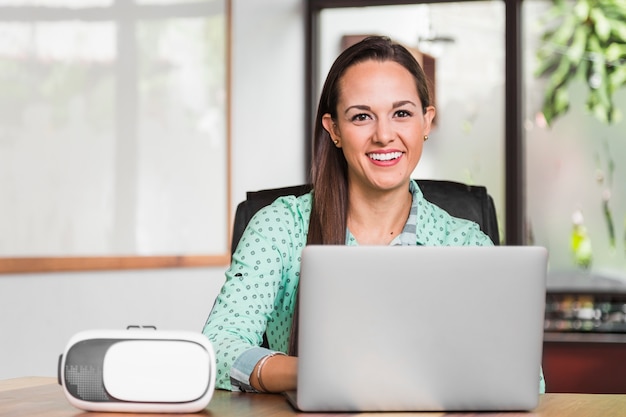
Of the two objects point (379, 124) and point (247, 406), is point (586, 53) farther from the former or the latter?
point (247, 406)

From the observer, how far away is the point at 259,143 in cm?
523

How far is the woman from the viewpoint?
2.28 m

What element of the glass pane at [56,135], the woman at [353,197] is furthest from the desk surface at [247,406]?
the glass pane at [56,135]

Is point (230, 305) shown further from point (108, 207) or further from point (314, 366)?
point (108, 207)

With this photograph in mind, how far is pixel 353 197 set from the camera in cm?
241

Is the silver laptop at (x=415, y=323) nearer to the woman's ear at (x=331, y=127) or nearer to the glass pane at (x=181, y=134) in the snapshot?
the woman's ear at (x=331, y=127)

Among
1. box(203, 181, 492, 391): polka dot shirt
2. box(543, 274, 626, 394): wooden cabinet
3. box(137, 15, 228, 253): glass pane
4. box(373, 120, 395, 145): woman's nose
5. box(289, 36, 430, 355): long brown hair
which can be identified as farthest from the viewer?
box(543, 274, 626, 394): wooden cabinet

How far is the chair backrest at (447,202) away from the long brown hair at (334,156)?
4.0 inches

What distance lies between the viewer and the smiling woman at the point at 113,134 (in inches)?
147

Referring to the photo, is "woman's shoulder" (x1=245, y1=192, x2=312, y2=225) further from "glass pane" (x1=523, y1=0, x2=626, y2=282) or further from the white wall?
"glass pane" (x1=523, y1=0, x2=626, y2=282)

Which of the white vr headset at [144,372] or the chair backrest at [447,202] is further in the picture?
the chair backrest at [447,202]

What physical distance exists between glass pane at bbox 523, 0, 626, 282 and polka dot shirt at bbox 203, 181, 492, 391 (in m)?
2.85

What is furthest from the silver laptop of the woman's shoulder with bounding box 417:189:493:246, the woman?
the woman's shoulder with bounding box 417:189:493:246

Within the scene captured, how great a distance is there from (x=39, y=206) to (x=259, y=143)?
1579 mm
